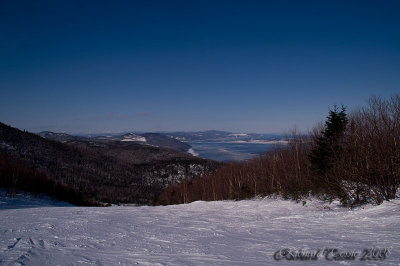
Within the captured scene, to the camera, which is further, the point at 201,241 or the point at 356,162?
the point at 356,162

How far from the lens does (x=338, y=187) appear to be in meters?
12.3

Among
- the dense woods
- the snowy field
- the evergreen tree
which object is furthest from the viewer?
the dense woods

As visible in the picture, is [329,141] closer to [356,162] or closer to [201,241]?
[356,162]

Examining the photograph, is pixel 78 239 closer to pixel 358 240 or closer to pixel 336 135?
pixel 358 240

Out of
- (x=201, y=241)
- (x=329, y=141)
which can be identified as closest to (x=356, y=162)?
(x=329, y=141)

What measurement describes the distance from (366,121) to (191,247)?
1109cm

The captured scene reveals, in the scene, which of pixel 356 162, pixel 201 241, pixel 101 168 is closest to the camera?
pixel 201 241

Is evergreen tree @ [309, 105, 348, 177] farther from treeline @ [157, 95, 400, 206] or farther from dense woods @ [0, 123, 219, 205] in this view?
dense woods @ [0, 123, 219, 205]

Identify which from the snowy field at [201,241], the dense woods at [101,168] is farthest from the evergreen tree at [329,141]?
the dense woods at [101,168]

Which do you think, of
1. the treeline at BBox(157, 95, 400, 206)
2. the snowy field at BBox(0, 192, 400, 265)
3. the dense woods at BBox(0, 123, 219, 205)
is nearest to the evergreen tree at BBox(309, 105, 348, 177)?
the treeline at BBox(157, 95, 400, 206)

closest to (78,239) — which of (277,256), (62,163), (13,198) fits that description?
(277,256)

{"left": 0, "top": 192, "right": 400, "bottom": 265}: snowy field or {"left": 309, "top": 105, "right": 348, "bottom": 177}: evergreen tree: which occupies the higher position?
{"left": 309, "top": 105, "right": 348, "bottom": 177}: evergreen tree

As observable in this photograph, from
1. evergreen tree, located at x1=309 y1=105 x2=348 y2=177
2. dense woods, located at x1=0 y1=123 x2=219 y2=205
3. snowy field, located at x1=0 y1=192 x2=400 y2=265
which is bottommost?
dense woods, located at x1=0 y1=123 x2=219 y2=205

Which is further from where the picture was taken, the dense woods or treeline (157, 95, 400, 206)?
the dense woods
